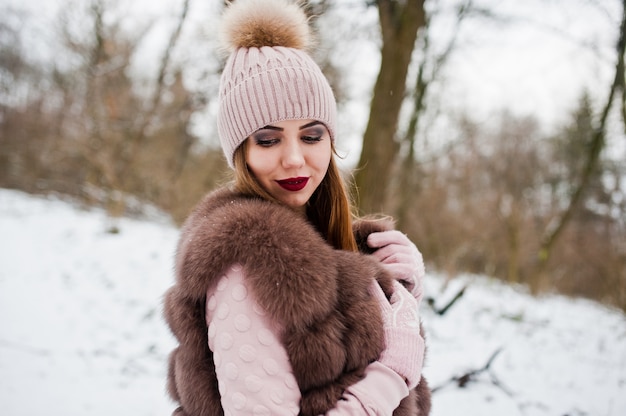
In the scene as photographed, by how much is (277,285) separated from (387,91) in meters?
3.54

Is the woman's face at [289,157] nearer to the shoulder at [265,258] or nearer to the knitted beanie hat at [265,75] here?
the knitted beanie hat at [265,75]

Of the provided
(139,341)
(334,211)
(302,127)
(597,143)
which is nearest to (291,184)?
(302,127)

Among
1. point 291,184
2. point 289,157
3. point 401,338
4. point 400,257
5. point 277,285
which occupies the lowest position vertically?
point 401,338

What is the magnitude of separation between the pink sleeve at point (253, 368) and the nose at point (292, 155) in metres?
0.48

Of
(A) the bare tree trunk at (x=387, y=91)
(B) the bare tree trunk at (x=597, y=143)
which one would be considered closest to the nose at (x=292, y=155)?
(A) the bare tree trunk at (x=387, y=91)

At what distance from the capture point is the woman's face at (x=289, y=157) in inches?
57.2

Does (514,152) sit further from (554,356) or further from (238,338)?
(238,338)

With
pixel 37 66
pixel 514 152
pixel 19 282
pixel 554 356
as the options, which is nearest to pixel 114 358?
pixel 19 282

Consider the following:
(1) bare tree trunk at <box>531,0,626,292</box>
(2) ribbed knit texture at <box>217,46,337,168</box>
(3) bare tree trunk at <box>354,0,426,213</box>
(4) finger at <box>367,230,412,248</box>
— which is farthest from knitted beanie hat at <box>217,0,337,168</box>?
(1) bare tree trunk at <box>531,0,626,292</box>

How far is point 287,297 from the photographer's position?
1.09 metres

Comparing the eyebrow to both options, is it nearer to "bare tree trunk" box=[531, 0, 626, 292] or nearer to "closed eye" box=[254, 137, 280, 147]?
"closed eye" box=[254, 137, 280, 147]

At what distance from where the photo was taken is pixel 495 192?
16.0 m

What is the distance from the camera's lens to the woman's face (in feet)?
4.77

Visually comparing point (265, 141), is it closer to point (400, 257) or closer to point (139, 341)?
point (400, 257)
